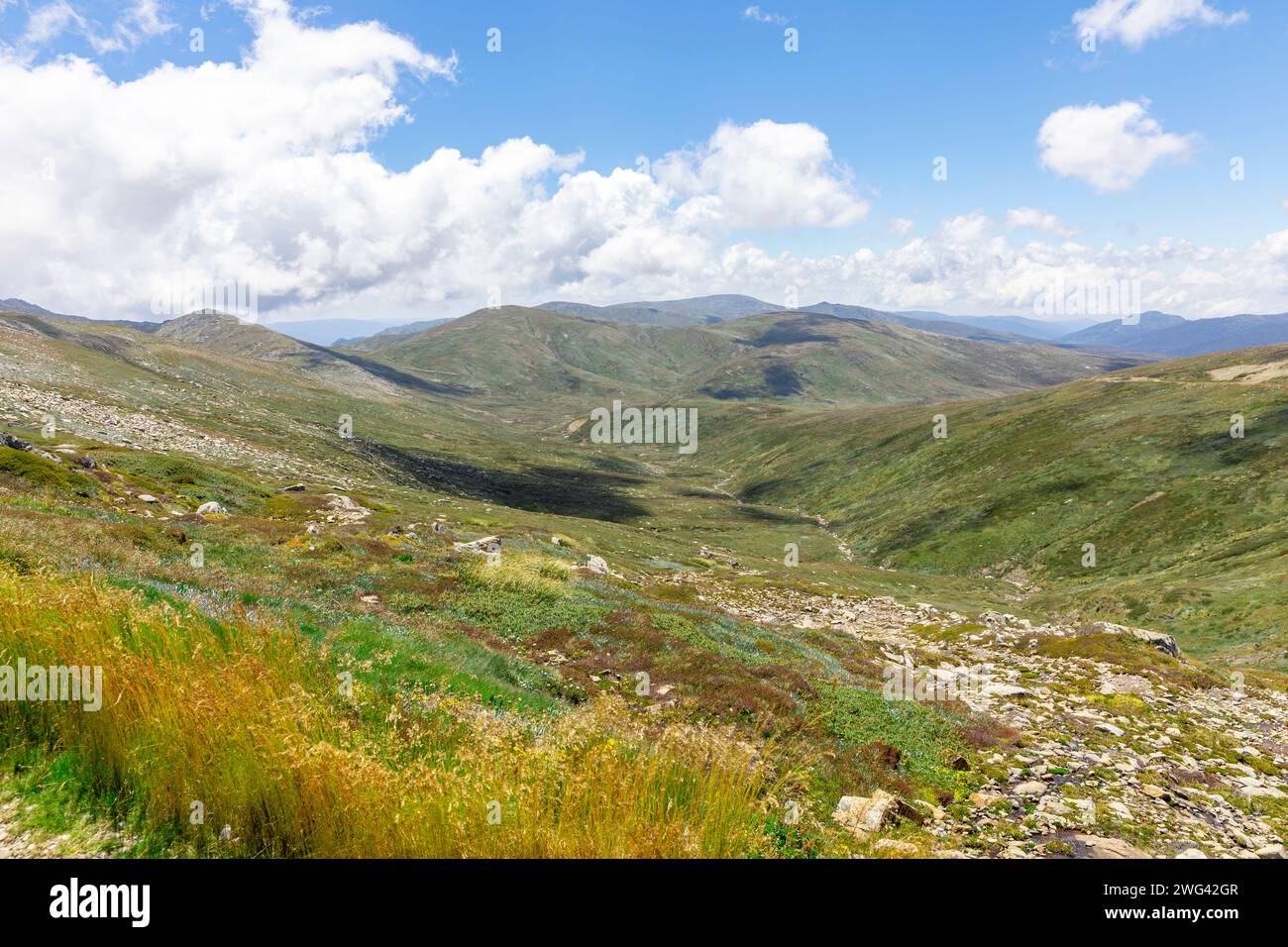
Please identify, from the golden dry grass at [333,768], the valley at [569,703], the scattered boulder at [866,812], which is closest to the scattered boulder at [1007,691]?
the valley at [569,703]

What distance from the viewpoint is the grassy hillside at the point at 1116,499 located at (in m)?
45.3

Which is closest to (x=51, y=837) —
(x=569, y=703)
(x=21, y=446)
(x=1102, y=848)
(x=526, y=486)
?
(x=569, y=703)

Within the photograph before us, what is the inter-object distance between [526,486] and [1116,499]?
127m

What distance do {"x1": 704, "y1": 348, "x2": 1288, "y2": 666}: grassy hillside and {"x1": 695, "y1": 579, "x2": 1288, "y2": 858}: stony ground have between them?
16254mm

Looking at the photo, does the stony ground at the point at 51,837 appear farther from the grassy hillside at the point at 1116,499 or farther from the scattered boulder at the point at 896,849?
the grassy hillside at the point at 1116,499

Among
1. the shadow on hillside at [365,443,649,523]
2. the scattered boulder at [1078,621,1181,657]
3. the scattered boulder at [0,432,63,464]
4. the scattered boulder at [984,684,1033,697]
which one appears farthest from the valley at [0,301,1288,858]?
the shadow on hillside at [365,443,649,523]

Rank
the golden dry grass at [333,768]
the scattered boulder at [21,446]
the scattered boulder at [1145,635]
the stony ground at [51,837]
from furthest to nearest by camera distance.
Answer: the scattered boulder at [21,446] < the scattered boulder at [1145,635] < the stony ground at [51,837] < the golden dry grass at [333,768]

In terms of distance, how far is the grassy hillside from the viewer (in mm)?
45312

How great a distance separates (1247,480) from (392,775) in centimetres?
9550

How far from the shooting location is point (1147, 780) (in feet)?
37.1

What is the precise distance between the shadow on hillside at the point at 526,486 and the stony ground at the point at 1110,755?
10886 cm

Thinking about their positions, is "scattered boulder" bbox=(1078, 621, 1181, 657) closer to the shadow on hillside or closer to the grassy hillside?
the grassy hillside
